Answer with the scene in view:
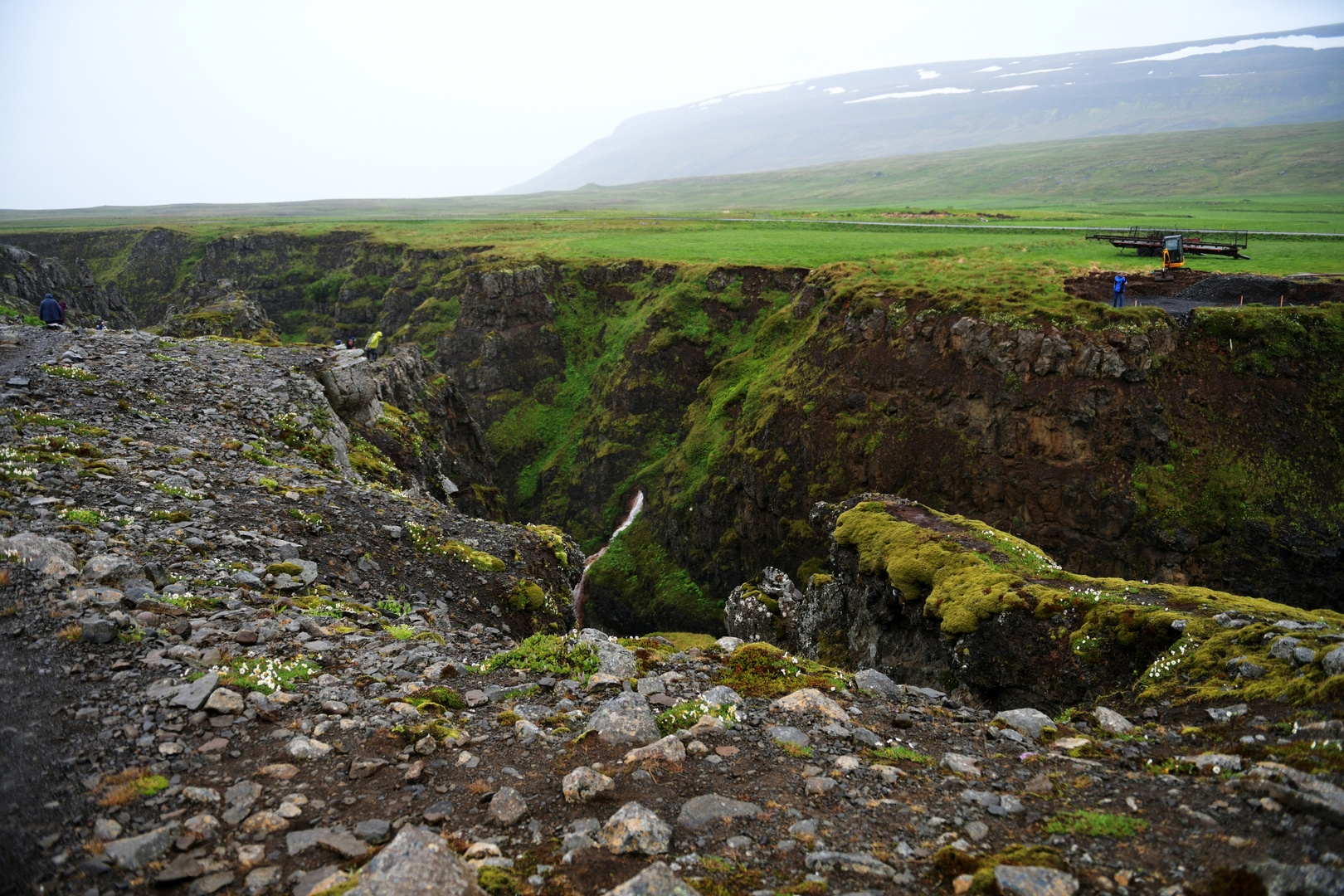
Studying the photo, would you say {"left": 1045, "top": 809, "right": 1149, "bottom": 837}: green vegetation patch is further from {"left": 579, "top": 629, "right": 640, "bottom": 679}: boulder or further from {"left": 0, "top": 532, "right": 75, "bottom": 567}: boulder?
{"left": 0, "top": 532, "right": 75, "bottom": 567}: boulder

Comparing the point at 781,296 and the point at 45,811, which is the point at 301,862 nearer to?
the point at 45,811

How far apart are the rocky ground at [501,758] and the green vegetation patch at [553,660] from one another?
1.8 inches

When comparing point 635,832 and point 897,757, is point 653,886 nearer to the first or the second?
point 635,832

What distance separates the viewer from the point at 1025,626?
1516 cm

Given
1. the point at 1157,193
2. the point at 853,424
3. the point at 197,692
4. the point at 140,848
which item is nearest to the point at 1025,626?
the point at 197,692

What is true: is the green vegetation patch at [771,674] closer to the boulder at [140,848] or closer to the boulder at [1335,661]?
the boulder at [1335,661]

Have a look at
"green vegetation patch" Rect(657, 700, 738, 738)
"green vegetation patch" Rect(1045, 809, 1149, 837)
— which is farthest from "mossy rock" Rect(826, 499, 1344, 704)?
"green vegetation patch" Rect(657, 700, 738, 738)

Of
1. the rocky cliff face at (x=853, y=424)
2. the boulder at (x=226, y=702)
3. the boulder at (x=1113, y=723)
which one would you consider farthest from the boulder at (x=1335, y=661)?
the rocky cliff face at (x=853, y=424)

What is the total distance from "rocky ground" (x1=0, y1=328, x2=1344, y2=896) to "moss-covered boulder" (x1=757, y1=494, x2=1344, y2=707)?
1.40 m

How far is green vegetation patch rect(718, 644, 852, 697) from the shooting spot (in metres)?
9.73

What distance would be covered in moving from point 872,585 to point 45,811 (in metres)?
20.3

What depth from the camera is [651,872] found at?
5098 millimetres

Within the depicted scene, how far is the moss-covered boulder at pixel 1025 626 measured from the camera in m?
10.1

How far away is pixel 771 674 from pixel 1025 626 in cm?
845
